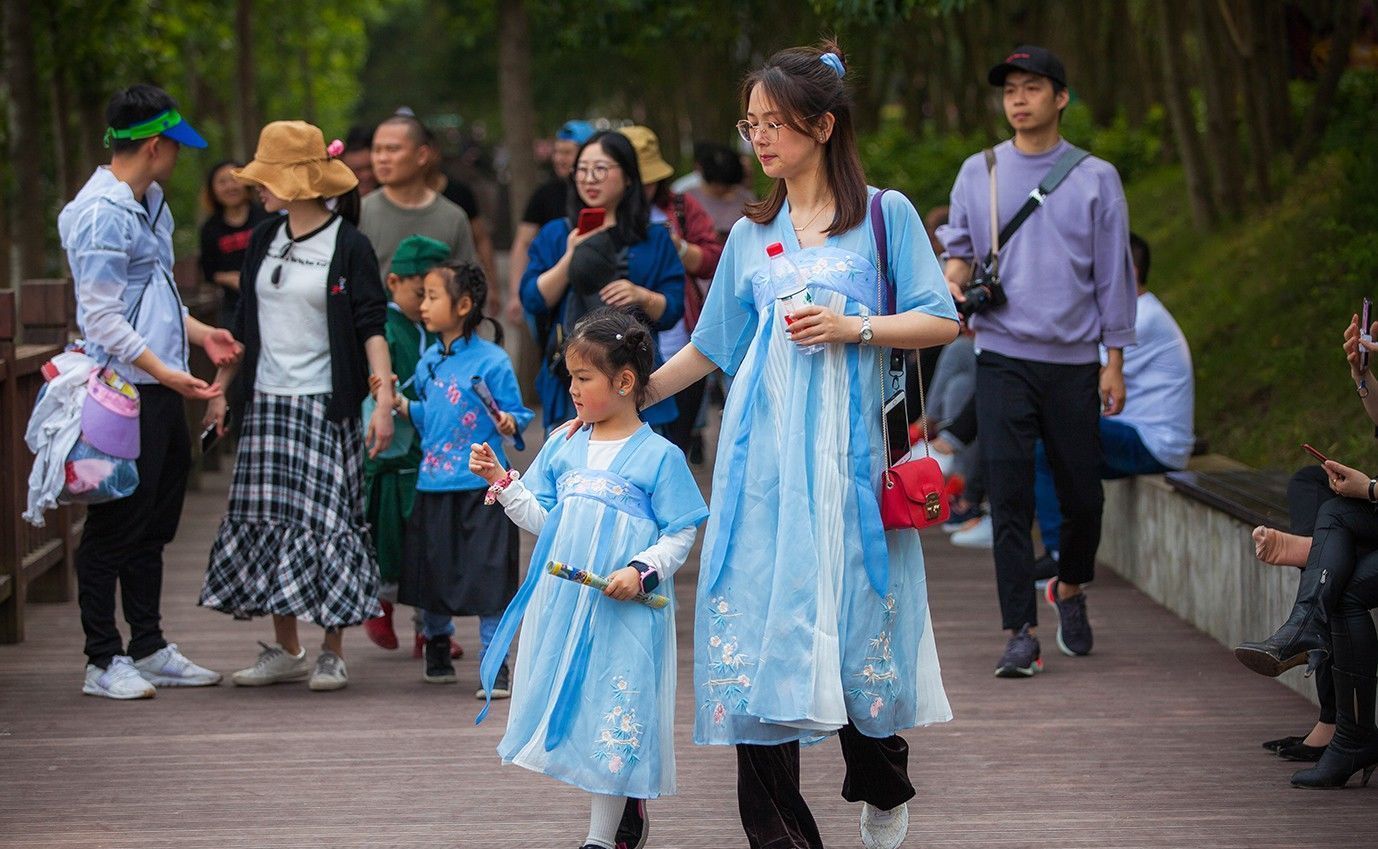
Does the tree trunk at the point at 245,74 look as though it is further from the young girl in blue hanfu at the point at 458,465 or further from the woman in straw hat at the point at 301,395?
the young girl in blue hanfu at the point at 458,465

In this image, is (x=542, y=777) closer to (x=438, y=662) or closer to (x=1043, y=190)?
(x=438, y=662)

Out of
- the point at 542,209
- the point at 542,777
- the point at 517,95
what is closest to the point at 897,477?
the point at 542,777

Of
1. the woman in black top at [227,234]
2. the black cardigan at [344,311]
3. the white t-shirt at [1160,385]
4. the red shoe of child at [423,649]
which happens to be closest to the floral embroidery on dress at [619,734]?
the black cardigan at [344,311]

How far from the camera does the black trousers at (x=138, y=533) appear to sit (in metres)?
6.70

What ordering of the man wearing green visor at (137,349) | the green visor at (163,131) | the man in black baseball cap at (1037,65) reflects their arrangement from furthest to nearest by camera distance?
the man in black baseball cap at (1037,65) → the green visor at (163,131) → the man wearing green visor at (137,349)

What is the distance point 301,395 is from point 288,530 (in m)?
0.49

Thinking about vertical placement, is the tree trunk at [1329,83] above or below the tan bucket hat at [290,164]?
above

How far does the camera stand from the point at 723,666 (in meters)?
4.47

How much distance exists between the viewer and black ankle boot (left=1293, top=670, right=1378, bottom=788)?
5324 millimetres

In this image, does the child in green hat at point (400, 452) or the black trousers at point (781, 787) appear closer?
the black trousers at point (781, 787)

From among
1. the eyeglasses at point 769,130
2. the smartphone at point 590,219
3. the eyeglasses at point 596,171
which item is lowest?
the smartphone at point 590,219

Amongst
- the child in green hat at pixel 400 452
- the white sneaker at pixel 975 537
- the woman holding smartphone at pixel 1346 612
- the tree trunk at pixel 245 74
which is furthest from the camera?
the tree trunk at pixel 245 74

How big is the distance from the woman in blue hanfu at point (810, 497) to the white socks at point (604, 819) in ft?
0.93

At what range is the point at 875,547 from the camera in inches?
177
